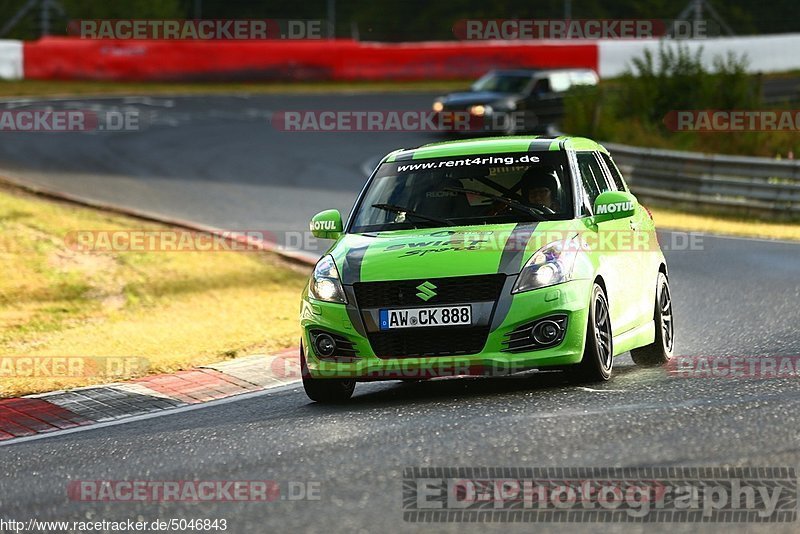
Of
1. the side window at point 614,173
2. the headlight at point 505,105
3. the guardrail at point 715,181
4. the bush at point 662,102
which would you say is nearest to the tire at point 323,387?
the side window at point 614,173

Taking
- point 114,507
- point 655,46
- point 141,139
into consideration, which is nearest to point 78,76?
point 141,139

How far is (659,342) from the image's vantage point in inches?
422

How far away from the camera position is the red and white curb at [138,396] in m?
9.52

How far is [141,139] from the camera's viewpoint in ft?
98.1

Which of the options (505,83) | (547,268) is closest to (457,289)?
(547,268)

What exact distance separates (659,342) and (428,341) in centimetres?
256

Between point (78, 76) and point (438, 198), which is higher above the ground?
point (78, 76)

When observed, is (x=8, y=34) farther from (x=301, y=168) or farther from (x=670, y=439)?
(x=670, y=439)

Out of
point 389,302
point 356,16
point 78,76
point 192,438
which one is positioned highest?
point 356,16

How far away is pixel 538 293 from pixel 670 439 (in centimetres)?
185

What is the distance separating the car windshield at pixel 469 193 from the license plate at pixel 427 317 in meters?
0.99

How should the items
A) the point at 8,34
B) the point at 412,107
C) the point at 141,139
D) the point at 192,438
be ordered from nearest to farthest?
the point at 192,438
the point at 141,139
the point at 412,107
the point at 8,34

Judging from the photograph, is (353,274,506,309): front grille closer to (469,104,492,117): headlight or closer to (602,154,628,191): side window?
(602,154,628,191): side window

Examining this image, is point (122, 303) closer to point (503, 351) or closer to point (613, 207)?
point (613, 207)
